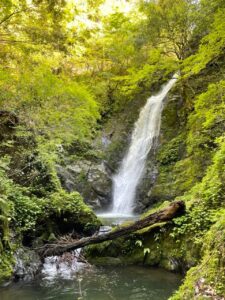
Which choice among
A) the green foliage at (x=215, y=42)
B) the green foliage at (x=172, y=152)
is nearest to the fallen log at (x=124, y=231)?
the green foliage at (x=215, y=42)

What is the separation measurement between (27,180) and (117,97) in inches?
466

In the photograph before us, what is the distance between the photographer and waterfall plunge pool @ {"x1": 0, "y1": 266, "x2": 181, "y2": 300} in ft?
17.6

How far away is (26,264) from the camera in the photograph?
638 centimetres

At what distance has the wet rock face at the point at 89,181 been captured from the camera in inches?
528

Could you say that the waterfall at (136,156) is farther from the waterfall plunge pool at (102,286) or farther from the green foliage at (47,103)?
the waterfall plunge pool at (102,286)

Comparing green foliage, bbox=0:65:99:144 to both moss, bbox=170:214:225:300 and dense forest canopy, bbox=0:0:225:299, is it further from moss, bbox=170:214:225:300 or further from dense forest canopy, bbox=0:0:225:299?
moss, bbox=170:214:225:300

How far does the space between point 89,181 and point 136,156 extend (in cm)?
279

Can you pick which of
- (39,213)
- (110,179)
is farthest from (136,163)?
(39,213)

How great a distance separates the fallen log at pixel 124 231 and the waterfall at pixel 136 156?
5.78 metres

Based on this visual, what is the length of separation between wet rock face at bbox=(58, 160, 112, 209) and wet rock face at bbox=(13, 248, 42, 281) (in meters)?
6.07

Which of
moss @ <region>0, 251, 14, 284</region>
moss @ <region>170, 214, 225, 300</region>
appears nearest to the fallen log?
moss @ <region>0, 251, 14, 284</region>

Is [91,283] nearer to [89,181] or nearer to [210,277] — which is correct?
[210,277]

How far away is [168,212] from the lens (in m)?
7.00

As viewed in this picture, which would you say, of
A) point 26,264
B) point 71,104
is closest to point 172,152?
point 71,104
